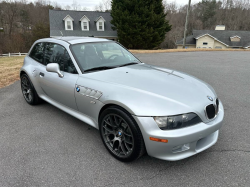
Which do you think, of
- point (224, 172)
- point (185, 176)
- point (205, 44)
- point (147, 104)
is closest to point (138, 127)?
point (147, 104)

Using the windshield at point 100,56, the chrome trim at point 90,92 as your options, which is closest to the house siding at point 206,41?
the windshield at point 100,56

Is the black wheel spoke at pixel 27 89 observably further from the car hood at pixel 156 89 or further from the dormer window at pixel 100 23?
the dormer window at pixel 100 23

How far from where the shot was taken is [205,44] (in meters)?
41.1

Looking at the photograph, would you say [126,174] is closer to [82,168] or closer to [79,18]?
[82,168]

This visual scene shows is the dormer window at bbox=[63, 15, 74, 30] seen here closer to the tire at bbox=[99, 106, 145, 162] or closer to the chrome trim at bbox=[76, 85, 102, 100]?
the chrome trim at bbox=[76, 85, 102, 100]

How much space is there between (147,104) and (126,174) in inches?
36.4

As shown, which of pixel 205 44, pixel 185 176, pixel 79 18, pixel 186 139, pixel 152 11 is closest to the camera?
pixel 186 139

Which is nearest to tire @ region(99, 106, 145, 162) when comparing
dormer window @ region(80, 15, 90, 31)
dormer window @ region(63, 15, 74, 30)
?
dormer window @ region(63, 15, 74, 30)

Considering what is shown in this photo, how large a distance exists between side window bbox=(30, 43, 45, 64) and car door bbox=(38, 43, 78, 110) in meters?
0.19

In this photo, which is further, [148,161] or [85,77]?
[85,77]

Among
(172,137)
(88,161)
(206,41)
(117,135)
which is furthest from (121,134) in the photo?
(206,41)

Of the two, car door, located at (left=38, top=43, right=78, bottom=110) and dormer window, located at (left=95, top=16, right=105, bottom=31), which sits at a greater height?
dormer window, located at (left=95, top=16, right=105, bottom=31)

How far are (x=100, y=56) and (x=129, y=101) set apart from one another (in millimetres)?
1525

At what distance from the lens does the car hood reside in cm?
229
